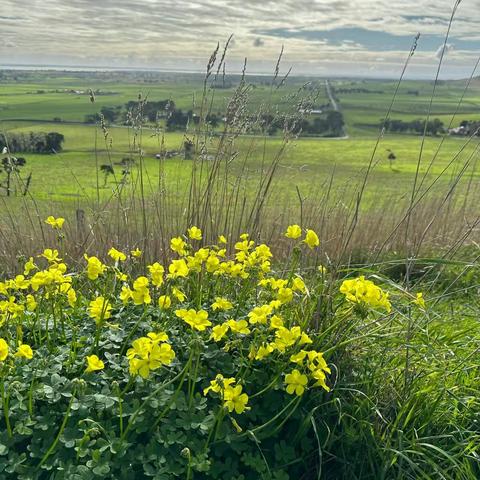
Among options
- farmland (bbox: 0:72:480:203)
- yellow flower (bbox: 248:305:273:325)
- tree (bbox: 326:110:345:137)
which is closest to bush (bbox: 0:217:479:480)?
yellow flower (bbox: 248:305:273:325)

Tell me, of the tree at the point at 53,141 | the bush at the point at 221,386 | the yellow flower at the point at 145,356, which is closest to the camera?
the yellow flower at the point at 145,356

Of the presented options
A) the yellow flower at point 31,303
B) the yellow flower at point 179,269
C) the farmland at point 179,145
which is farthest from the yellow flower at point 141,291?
the farmland at point 179,145

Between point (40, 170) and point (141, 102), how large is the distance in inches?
501

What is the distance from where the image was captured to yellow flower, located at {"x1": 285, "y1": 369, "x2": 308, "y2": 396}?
1.81 meters

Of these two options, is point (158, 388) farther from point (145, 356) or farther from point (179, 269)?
point (179, 269)

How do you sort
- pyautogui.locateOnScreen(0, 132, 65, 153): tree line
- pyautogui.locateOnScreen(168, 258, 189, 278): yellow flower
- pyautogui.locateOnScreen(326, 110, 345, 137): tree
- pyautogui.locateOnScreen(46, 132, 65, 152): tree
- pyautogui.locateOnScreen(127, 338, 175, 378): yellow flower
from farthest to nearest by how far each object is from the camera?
pyautogui.locateOnScreen(326, 110, 345, 137): tree < pyautogui.locateOnScreen(0, 132, 65, 153): tree line < pyautogui.locateOnScreen(46, 132, 65, 152): tree < pyautogui.locateOnScreen(168, 258, 189, 278): yellow flower < pyautogui.locateOnScreen(127, 338, 175, 378): yellow flower

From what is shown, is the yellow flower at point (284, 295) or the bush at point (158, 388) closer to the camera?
the bush at point (158, 388)

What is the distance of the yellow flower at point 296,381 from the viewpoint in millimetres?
1807

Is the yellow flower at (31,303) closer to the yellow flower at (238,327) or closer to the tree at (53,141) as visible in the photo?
the yellow flower at (238,327)

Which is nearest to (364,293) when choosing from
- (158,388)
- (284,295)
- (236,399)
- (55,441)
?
(284,295)

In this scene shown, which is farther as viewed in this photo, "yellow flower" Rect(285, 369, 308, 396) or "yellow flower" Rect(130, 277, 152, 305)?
"yellow flower" Rect(130, 277, 152, 305)

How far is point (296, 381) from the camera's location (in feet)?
5.98

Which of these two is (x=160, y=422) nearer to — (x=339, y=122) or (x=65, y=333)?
(x=65, y=333)

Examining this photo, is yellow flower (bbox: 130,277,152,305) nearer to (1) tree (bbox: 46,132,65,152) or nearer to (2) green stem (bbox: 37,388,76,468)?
(2) green stem (bbox: 37,388,76,468)
